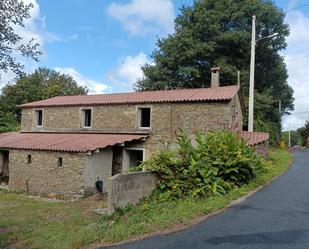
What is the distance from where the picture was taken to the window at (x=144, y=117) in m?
23.3

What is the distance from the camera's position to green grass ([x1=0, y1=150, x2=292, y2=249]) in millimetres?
9516

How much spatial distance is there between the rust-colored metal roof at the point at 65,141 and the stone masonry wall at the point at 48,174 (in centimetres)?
33

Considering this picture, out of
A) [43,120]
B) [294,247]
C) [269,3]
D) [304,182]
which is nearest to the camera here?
[294,247]

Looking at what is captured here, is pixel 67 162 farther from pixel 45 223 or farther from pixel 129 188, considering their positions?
pixel 129 188

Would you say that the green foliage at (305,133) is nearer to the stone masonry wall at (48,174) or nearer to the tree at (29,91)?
the tree at (29,91)

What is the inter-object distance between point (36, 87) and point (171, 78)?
19324mm

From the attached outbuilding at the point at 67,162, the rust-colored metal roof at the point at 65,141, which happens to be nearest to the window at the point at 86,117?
the rust-colored metal roof at the point at 65,141

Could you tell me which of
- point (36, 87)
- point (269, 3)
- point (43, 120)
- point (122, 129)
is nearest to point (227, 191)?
point (122, 129)

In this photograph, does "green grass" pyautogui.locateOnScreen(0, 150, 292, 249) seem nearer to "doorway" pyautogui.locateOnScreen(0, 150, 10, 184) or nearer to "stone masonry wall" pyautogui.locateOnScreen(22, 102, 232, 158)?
"stone masonry wall" pyautogui.locateOnScreen(22, 102, 232, 158)

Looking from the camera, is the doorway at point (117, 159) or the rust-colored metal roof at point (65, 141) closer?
the rust-colored metal roof at point (65, 141)

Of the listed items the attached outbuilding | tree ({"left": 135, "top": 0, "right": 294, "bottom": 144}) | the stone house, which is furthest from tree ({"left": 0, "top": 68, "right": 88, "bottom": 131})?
the attached outbuilding

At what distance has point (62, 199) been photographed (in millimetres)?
19609

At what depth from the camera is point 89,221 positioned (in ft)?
40.2

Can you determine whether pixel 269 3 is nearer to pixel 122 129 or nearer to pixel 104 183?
pixel 122 129
